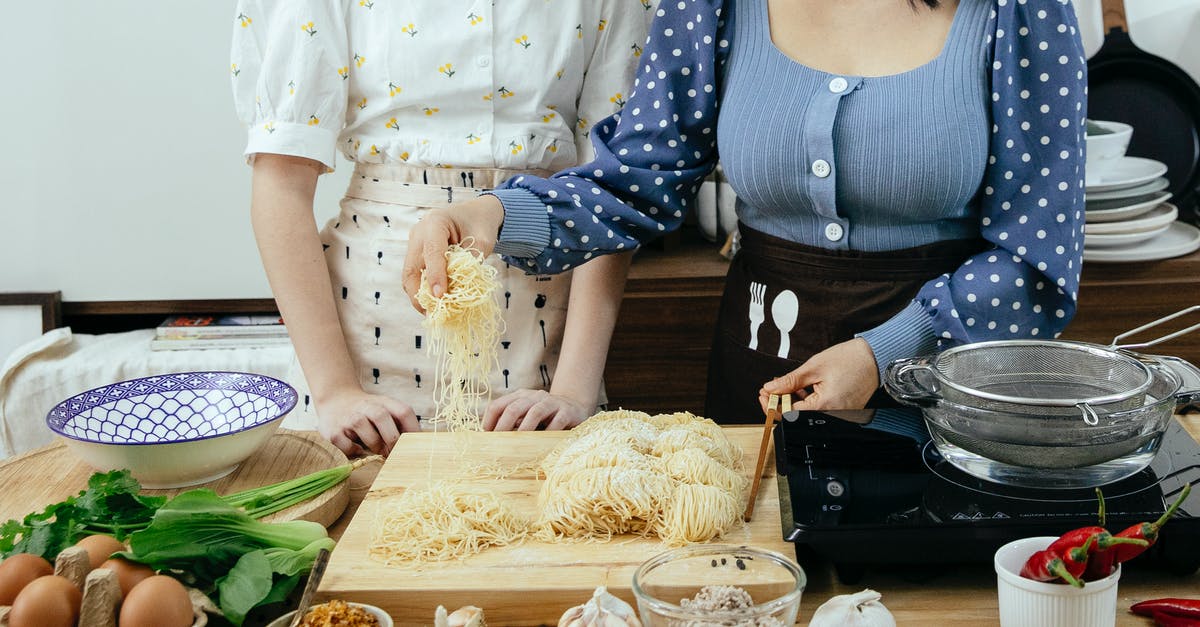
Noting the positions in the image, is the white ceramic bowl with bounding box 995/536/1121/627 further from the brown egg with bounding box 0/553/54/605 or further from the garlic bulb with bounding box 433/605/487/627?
the brown egg with bounding box 0/553/54/605

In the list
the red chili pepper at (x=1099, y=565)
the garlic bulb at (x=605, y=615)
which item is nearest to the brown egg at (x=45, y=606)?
the garlic bulb at (x=605, y=615)

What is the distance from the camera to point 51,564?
115 centimetres

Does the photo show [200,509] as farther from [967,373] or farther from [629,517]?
[967,373]

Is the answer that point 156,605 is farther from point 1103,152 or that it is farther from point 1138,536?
point 1103,152

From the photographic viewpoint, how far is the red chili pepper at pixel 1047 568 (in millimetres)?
962

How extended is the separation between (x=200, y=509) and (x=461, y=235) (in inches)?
21.7

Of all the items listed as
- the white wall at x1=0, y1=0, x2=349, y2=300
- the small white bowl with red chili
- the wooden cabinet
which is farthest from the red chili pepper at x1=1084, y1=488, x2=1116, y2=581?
the white wall at x1=0, y1=0, x2=349, y2=300

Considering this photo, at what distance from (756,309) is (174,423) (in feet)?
3.23

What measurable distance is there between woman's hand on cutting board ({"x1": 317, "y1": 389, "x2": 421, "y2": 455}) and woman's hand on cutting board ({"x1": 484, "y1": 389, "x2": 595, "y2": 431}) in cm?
14

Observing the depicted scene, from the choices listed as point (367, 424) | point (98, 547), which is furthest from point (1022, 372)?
point (98, 547)

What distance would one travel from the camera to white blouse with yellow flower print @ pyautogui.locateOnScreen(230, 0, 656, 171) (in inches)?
70.4

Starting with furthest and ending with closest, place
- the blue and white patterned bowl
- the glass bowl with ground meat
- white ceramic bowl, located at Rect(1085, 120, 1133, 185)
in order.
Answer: white ceramic bowl, located at Rect(1085, 120, 1133, 185) → the blue and white patterned bowl → the glass bowl with ground meat

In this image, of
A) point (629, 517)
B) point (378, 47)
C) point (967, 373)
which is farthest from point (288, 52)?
point (967, 373)

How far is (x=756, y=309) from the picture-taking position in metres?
1.90
